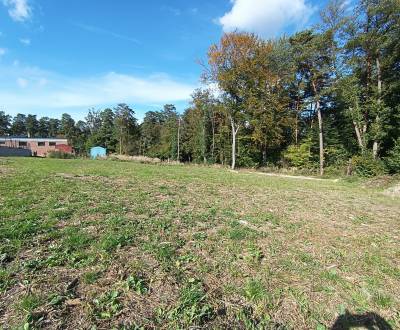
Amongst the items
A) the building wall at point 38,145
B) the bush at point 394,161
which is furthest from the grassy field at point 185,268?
the building wall at point 38,145

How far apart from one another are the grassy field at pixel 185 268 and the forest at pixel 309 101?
52.6 ft

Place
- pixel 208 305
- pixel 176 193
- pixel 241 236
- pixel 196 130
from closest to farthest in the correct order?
pixel 208 305
pixel 241 236
pixel 176 193
pixel 196 130

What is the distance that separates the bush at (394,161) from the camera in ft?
51.8

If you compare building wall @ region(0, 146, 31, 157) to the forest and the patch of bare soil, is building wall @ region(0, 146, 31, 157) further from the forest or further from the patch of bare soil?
the patch of bare soil

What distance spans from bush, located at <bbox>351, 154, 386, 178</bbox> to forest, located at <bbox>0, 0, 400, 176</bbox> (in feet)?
0.19

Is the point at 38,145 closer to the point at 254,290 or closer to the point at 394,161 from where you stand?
the point at 394,161

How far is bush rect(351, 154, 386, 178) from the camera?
1655 cm

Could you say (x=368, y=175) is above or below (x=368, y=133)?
below

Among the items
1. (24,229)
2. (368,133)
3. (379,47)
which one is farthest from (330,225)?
(379,47)

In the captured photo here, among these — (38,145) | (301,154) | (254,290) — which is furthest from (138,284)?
(38,145)

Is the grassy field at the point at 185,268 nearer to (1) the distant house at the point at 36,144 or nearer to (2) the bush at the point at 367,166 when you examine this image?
(2) the bush at the point at 367,166

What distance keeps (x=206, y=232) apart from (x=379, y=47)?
64.2 feet

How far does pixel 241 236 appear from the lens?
383 cm

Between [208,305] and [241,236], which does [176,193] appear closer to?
[241,236]
